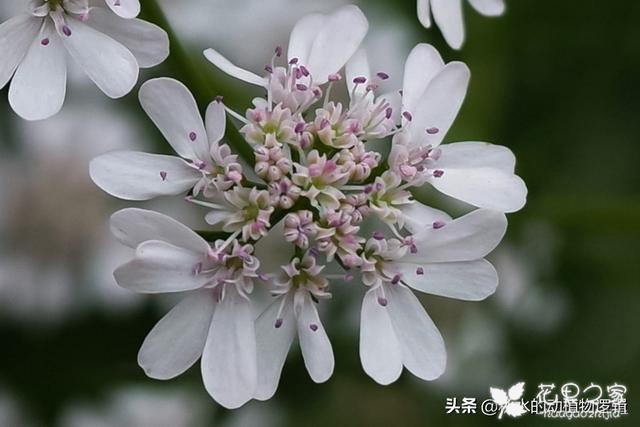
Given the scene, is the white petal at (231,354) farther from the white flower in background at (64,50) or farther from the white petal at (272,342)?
the white flower in background at (64,50)

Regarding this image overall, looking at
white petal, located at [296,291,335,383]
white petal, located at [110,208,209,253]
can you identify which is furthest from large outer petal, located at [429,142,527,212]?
white petal, located at [110,208,209,253]

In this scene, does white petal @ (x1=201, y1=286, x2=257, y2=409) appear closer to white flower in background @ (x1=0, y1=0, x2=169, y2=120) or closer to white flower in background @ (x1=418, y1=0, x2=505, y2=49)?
white flower in background @ (x1=0, y1=0, x2=169, y2=120)

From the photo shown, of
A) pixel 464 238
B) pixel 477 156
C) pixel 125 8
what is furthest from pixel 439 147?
pixel 125 8

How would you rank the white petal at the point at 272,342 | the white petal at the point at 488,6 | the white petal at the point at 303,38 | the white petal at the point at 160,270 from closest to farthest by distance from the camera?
the white petal at the point at 160,270 → the white petal at the point at 272,342 → the white petal at the point at 303,38 → the white petal at the point at 488,6

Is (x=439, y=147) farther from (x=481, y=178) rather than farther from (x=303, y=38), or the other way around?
(x=303, y=38)

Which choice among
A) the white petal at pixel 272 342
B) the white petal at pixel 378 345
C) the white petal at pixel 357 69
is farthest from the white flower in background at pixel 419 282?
the white petal at pixel 357 69
